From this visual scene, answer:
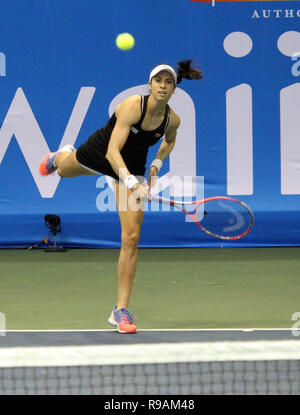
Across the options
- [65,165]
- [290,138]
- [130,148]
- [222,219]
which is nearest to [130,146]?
[130,148]

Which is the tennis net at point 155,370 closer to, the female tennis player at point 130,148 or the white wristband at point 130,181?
the female tennis player at point 130,148

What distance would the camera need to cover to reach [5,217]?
28.0 feet

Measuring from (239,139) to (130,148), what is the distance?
369cm

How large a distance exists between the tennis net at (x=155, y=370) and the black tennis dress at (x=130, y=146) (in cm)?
116

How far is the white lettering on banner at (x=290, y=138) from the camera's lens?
8.43 meters

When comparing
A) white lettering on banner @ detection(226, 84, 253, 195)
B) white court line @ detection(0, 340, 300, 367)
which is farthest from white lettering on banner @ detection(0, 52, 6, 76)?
white court line @ detection(0, 340, 300, 367)

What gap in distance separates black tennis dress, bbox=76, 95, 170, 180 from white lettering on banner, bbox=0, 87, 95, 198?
3.39m

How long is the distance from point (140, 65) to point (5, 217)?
1907 mm

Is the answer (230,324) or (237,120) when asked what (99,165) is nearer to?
(230,324)

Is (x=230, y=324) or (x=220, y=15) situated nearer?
(x=230, y=324)

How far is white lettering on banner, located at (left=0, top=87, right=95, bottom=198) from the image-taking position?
8.39 m
